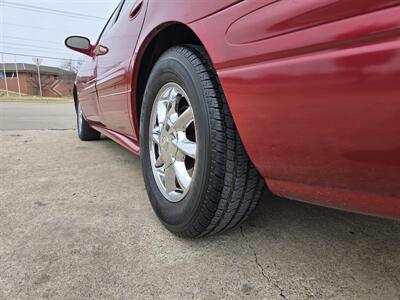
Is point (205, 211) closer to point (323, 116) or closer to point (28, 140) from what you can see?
point (323, 116)

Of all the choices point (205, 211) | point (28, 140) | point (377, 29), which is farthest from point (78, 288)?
point (28, 140)

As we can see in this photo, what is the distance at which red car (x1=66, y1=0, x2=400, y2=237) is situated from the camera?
0.68 metres

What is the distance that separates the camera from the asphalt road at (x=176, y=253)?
1.06 metres

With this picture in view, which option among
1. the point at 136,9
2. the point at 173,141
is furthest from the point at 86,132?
the point at 173,141

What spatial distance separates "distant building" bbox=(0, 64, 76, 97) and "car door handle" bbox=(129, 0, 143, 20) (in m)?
46.6

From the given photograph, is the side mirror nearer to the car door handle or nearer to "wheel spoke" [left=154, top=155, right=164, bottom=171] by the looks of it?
the car door handle

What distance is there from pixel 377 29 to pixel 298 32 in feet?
0.59

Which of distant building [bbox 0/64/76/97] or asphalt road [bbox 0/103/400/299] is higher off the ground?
asphalt road [bbox 0/103/400/299]

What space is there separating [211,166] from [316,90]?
460 mm

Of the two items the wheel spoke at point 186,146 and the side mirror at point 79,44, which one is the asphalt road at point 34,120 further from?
the wheel spoke at point 186,146

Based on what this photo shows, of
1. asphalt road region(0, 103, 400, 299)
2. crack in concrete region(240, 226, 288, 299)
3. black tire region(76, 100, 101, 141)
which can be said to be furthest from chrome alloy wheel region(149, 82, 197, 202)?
black tire region(76, 100, 101, 141)

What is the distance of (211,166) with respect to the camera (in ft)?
3.61

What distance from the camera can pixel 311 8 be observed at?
29.1 inches

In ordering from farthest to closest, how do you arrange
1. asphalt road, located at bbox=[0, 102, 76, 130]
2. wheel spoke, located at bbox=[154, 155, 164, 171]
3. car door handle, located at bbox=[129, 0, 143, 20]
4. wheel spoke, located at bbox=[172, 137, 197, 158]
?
asphalt road, located at bbox=[0, 102, 76, 130]
car door handle, located at bbox=[129, 0, 143, 20]
wheel spoke, located at bbox=[154, 155, 164, 171]
wheel spoke, located at bbox=[172, 137, 197, 158]
